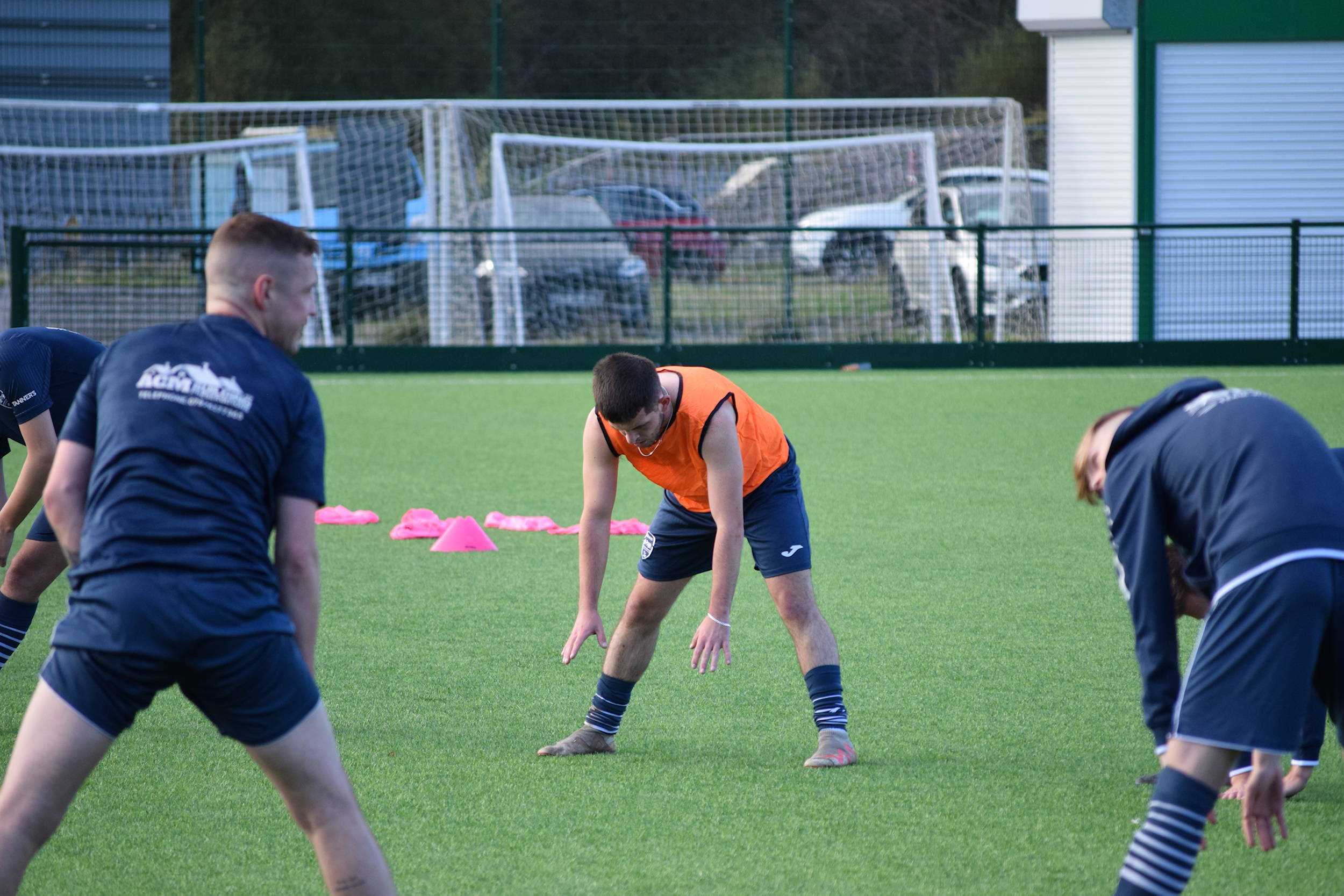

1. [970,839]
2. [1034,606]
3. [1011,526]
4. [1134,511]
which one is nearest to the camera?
[1134,511]

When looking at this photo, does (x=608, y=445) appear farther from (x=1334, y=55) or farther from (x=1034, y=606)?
(x=1334, y=55)

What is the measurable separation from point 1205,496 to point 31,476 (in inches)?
140

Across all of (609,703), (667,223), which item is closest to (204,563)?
(609,703)

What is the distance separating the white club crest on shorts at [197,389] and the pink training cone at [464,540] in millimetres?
5206

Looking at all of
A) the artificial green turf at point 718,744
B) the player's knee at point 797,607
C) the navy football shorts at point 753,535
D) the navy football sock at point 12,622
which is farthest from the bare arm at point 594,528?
the navy football sock at point 12,622

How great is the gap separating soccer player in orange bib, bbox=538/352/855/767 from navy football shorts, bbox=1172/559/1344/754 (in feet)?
5.20

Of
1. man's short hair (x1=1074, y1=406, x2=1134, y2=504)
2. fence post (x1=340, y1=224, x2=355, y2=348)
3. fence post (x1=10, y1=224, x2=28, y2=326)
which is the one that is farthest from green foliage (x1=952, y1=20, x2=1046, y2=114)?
man's short hair (x1=1074, y1=406, x2=1134, y2=504)

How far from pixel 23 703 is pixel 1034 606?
4.18 meters

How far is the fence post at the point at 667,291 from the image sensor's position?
1639 cm

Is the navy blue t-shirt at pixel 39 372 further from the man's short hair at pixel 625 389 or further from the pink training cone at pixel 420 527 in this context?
the pink training cone at pixel 420 527

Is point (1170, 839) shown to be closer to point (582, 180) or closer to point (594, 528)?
point (594, 528)

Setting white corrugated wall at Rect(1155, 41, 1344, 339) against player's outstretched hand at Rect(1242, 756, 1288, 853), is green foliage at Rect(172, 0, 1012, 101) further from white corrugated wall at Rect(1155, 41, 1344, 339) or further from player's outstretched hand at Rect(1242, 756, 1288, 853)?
player's outstretched hand at Rect(1242, 756, 1288, 853)

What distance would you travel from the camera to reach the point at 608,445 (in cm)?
420

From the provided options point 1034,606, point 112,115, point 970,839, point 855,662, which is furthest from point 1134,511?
point 112,115
